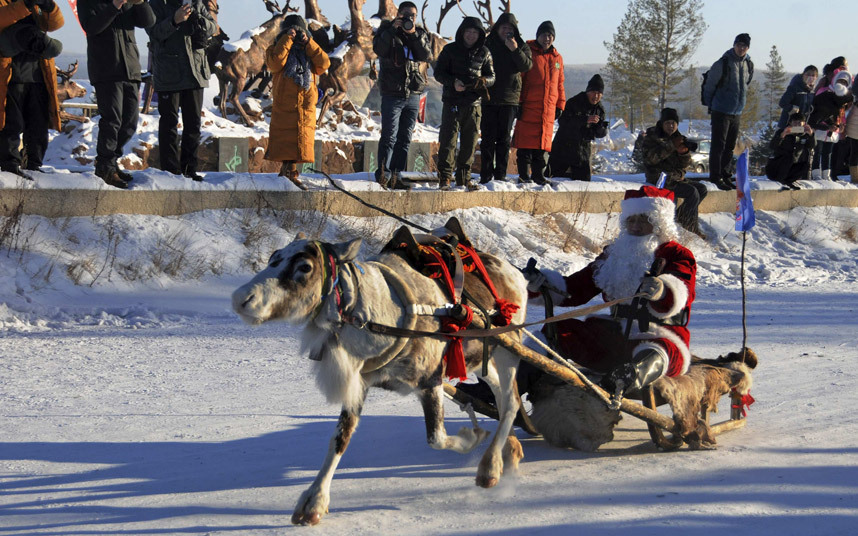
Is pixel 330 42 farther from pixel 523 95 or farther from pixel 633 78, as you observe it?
pixel 633 78

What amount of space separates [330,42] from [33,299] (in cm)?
1742

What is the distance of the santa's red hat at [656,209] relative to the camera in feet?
17.5

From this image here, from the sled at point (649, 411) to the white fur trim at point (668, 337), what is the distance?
0.25 meters

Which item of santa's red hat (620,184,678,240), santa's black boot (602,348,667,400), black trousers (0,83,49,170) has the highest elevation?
black trousers (0,83,49,170)

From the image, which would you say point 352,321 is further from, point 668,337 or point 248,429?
point 668,337

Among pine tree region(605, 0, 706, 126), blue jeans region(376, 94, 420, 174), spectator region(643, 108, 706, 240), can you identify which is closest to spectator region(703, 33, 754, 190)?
spectator region(643, 108, 706, 240)

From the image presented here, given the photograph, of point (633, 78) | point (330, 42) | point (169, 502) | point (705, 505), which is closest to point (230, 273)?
point (169, 502)

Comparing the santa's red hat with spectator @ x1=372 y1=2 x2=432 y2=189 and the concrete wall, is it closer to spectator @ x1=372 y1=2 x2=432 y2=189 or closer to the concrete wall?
the concrete wall

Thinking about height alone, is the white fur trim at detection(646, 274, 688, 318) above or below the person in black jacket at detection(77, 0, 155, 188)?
below

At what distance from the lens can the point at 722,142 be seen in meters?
14.7

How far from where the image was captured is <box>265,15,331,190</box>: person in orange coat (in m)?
10.3

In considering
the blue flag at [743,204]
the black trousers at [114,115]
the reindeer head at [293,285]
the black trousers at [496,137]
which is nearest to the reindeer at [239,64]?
the black trousers at [496,137]

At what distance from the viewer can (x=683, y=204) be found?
13547 millimetres

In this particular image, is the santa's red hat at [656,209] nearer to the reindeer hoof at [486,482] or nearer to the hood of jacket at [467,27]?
the reindeer hoof at [486,482]
